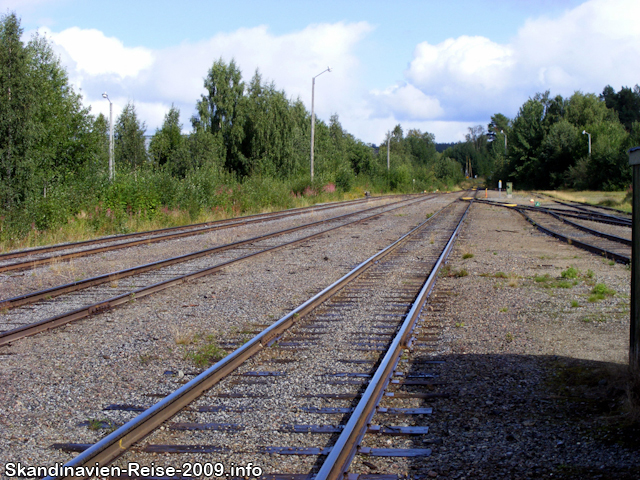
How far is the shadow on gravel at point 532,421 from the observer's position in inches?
143

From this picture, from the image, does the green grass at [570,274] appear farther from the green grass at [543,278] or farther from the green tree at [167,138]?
the green tree at [167,138]

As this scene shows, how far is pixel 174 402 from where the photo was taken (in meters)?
4.50

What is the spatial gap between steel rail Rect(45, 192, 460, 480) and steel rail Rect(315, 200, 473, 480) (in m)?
1.37

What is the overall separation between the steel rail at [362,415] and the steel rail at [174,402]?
137 cm

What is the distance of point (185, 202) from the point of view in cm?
2402

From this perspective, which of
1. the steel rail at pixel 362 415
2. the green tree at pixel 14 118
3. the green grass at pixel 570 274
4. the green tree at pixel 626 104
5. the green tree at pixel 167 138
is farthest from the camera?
the green tree at pixel 626 104

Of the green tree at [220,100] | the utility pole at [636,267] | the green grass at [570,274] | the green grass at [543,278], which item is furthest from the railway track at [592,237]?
the green tree at [220,100]

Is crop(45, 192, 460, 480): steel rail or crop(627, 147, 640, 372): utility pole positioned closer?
crop(45, 192, 460, 480): steel rail

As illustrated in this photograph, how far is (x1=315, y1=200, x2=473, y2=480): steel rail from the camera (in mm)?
3457

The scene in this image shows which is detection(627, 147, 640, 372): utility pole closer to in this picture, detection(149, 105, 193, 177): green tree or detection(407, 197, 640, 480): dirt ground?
detection(407, 197, 640, 480): dirt ground

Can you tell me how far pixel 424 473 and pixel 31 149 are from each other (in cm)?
1707

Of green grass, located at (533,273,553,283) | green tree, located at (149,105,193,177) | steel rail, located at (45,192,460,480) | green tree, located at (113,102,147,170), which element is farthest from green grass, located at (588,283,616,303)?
green tree, located at (149,105,193,177)

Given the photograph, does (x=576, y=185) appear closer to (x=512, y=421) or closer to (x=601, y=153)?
(x=601, y=153)

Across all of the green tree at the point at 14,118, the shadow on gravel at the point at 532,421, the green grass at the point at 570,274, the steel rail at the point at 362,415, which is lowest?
the shadow on gravel at the point at 532,421
